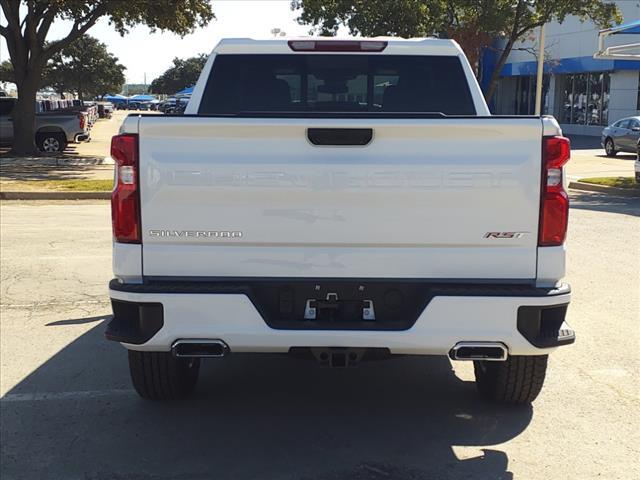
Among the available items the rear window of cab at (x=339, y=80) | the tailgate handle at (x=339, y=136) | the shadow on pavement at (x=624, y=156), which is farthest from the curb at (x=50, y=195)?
the shadow on pavement at (x=624, y=156)

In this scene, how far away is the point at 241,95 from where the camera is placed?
5191 mm

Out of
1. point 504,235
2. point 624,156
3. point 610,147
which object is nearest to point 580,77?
point 624,156

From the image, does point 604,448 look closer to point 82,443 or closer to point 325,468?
point 325,468

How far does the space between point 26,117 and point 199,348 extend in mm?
22051

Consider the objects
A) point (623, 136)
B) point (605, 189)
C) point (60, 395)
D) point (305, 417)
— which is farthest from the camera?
point (623, 136)

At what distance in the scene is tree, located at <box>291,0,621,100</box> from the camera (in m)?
21.5

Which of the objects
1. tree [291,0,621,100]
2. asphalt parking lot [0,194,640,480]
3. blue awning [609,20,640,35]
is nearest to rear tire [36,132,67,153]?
tree [291,0,621,100]

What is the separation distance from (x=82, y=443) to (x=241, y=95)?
2472 mm

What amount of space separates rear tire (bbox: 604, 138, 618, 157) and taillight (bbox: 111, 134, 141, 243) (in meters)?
27.3

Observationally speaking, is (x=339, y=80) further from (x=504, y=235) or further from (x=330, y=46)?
(x=504, y=235)

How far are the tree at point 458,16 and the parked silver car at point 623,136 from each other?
4137 mm

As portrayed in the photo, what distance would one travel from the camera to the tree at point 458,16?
70.6ft

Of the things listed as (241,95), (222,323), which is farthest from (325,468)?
(241,95)

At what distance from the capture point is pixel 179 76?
127438 millimetres
